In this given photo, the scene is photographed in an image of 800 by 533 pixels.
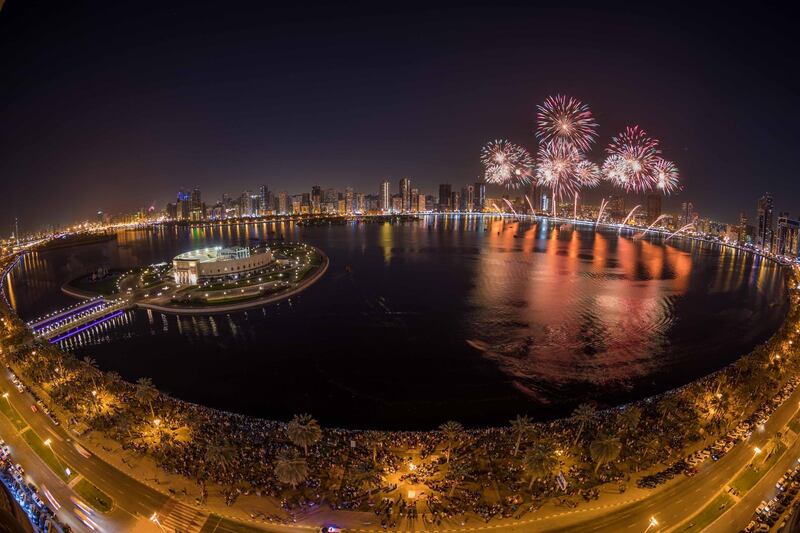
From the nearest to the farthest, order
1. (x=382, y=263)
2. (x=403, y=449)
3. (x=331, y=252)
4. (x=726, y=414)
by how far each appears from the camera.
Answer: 1. (x=403, y=449)
2. (x=726, y=414)
3. (x=382, y=263)
4. (x=331, y=252)

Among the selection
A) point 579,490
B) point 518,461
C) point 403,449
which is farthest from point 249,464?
point 579,490

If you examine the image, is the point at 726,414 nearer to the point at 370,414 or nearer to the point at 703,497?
the point at 703,497

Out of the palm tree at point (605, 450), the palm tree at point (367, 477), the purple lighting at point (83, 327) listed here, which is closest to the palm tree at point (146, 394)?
the palm tree at point (367, 477)

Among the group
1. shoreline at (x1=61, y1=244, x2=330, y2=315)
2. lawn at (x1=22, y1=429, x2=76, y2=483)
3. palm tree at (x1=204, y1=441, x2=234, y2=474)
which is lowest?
lawn at (x1=22, y1=429, x2=76, y2=483)

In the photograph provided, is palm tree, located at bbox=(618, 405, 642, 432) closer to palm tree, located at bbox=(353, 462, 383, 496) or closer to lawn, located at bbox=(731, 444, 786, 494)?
lawn, located at bbox=(731, 444, 786, 494)

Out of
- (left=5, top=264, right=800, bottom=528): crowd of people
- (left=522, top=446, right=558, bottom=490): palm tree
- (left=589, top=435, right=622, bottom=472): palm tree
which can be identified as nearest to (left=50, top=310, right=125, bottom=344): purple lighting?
(left=5, top=264, right=800, bottom=528): crowd of people

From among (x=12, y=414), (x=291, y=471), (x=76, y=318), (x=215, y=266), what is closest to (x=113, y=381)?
(x=12, y=414)

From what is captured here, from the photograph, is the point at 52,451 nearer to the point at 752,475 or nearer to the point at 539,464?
the point at 539,464
